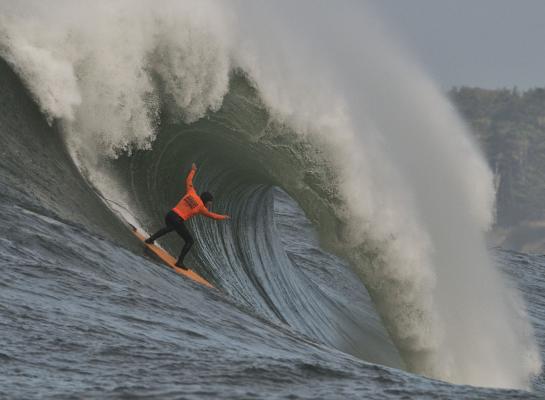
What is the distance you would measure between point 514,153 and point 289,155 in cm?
14307

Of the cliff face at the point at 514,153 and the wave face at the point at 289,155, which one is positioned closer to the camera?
the wave face at the point at 289,155

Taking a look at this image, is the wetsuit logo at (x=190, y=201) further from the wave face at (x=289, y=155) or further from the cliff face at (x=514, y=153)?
the cliff face at (x=514, y=153)

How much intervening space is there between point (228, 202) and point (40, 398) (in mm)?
10457

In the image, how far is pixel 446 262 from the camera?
14117mm

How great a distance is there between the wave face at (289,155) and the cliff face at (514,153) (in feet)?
330

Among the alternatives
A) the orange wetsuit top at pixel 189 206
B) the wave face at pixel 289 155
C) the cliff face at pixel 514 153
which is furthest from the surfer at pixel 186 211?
the cliff face at pixel 514 153

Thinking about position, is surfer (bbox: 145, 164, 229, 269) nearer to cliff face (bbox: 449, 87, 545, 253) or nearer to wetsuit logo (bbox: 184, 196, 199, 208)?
wetsuit logo (bbox: 184, 196, 199, 208)

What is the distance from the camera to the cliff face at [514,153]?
423ft

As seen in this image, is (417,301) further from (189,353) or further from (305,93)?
(189,353)

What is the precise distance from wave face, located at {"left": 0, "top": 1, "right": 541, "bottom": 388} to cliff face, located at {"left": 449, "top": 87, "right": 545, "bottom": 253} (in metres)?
101

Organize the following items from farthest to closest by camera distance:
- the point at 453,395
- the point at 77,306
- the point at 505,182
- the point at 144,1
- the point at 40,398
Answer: the point at 505,182 < the point at 144,1 < the point at 77,306 < the point at 453,395 < the point at 40,398

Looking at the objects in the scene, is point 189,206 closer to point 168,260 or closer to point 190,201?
point 190,201

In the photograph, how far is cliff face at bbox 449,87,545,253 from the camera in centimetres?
12888

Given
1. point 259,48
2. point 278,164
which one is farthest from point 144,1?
point 278,164
